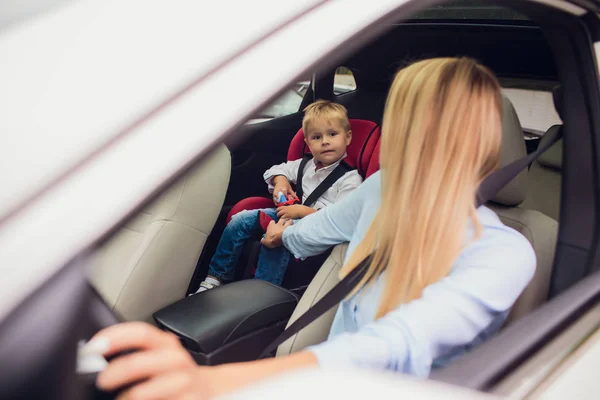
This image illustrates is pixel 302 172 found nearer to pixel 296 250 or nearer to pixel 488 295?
pixel 296 250

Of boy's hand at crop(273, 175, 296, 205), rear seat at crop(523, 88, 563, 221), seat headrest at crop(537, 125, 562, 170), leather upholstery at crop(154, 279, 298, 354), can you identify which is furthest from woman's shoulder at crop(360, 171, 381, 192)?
boy's hand at crop(273, 175, 296, 205)

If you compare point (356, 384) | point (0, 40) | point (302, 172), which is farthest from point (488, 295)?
point (302, 172)

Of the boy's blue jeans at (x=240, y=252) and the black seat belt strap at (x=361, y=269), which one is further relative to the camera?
the boy's blue jeans at (x=240, y=252)

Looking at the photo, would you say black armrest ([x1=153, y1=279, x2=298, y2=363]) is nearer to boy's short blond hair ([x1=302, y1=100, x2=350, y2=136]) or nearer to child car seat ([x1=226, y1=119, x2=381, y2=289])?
child car seat ([x1=226, y1=119, x2=381, y2=289])

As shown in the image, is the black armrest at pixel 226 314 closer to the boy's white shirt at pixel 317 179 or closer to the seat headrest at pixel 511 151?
the seat headrest at pixel 511 151

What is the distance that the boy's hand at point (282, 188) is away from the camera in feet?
8.79

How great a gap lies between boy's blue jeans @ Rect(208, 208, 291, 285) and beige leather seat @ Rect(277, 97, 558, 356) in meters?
0.74

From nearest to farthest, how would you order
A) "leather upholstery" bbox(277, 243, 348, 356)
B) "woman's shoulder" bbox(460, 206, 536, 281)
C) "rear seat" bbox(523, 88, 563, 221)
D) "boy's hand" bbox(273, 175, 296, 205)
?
"woman's shoulder" bbox(460, 206, 536, 281)
"leather upholstery" bbox(277, 243, 348, 356)
"rear seat" bbox(523, 88, 563, 221)
"boy's hand" bbox(273, 175, 296, 205)

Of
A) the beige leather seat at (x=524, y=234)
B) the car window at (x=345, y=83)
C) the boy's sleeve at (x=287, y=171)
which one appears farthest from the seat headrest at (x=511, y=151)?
the car window at (x=345, y=83)

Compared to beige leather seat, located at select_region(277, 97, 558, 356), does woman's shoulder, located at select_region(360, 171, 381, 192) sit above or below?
above

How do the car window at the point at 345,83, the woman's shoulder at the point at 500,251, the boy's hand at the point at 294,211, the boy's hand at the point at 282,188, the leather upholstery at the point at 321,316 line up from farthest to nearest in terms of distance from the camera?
the car window at the point at 345,83
the boy's hand at the point at 282,188
the boy's hand at the point at 294,211
the leather upholstery at the point at 321,316
the woman's shoulder at the point at 500,251

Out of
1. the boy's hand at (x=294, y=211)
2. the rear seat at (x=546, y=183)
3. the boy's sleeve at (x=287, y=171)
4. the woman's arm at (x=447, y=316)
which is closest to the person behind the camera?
the woman's arm at (x=447, y=316)

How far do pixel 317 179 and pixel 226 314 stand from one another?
1.30 metres

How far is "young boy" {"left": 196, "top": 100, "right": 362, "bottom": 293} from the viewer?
2.24 metres
